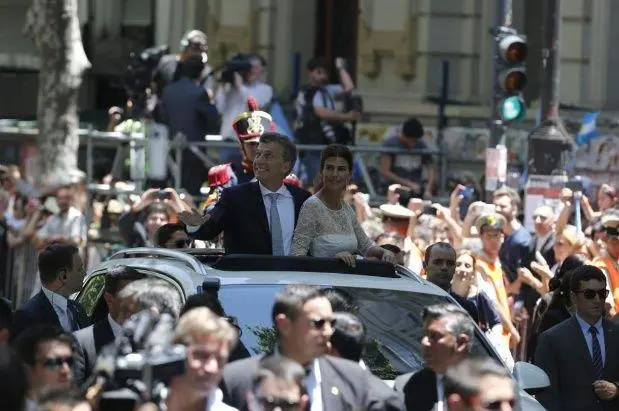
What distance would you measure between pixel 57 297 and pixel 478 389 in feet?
14.6

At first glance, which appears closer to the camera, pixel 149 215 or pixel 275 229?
pixel 275 229

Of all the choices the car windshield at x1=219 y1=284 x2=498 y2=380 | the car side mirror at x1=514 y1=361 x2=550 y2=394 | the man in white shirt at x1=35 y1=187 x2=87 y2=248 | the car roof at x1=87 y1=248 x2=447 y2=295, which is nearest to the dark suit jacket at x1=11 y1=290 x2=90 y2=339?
the car roof at x1=87 y1=248 x2=447 y2=295

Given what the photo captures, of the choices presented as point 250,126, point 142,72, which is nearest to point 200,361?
point 250,126

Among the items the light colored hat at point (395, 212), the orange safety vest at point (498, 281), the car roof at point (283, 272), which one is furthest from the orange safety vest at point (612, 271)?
the car roof at point (283, 272)

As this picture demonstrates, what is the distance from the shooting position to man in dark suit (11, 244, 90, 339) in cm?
1141

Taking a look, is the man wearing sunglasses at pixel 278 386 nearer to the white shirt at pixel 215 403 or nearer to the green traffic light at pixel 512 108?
the white shirt at pixel 215 403

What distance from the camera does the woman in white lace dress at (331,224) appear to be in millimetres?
11555

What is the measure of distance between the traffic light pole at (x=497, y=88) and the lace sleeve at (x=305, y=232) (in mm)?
7952

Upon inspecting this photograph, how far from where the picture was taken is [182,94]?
2036 centimetres

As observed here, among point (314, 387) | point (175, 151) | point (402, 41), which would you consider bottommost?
point (314, 387)

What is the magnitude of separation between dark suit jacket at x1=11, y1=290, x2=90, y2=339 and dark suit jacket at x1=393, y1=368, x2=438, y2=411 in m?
2.77

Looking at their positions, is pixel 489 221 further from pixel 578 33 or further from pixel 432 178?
pixel 578 33

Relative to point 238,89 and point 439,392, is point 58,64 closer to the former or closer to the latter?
point 238,89

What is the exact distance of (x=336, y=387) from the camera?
857 cm
